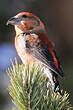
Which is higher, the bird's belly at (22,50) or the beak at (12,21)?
the beak at (12,21)

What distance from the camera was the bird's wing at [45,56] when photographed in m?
3.54

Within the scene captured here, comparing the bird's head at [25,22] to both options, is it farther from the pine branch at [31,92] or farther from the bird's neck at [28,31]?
the pine branch at [31,92]

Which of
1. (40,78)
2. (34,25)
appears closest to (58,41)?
(34,25)

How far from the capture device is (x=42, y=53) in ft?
13.0

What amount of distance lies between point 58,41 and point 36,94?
4862 millimetres

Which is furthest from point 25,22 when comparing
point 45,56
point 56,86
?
point 56,86

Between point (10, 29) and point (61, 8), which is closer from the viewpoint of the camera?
point (10, 29)

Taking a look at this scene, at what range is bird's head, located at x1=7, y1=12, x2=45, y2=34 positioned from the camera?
4301mm

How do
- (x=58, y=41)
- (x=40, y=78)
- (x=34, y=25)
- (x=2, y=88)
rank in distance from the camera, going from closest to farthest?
1. (x=40, y=78)
2. (x=34, y=25)
3. (x=2, y=88)
4. (x=58, y=41)

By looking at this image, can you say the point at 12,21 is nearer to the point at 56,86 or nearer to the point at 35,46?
the point at 35,46

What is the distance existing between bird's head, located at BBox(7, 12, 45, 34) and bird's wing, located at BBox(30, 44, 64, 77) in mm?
456

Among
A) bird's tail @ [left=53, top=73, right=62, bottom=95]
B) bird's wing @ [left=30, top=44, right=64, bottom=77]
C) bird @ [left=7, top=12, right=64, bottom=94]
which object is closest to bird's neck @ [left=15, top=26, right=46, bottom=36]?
bird @ [left=7, top=12, right=64, bottom=94]

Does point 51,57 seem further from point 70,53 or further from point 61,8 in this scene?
point 61,8

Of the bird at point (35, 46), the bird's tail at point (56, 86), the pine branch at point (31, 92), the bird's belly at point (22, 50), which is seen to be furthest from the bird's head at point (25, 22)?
the pine branch at point (31, 92)
